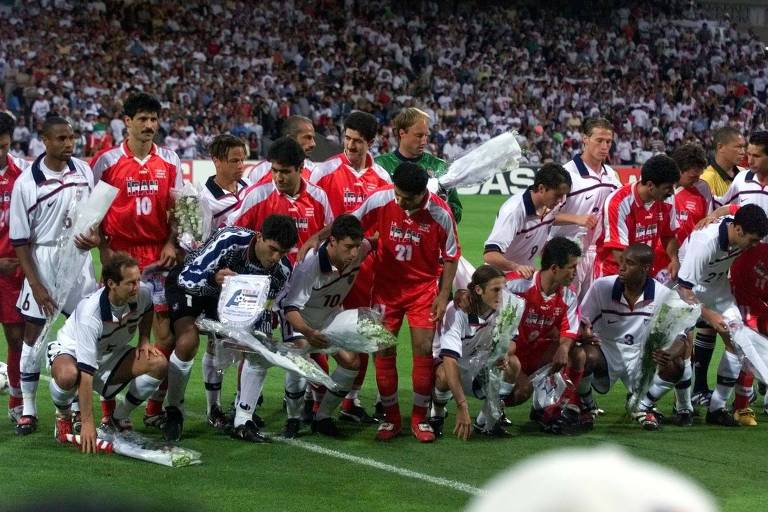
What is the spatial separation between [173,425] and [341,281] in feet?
4.48

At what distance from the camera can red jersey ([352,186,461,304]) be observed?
22.5ft

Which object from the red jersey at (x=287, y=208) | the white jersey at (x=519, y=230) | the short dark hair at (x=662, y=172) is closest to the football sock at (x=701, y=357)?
the short dark hair at (x=662, y=172)

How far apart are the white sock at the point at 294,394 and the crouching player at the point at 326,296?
0.18ft

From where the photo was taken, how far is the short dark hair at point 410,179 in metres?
6.55

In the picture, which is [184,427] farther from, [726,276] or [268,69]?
[268,69]

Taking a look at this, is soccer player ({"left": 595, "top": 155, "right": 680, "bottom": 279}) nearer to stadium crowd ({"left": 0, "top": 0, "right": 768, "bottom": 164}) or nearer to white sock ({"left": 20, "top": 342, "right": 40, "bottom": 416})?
white sock ({"left": 20, "top": 342, "right": 40, "bottom": 416})

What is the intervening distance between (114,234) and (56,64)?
22.9 meters

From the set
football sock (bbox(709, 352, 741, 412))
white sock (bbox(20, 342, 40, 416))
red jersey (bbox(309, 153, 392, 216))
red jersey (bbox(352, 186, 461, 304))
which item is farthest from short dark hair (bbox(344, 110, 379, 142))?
football sock (bbox(709, 352, 741, 412))

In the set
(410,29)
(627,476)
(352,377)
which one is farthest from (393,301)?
(410,29)

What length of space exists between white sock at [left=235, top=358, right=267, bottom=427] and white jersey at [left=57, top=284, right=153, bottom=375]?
2.28 ft

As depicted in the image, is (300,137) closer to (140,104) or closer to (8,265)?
(140,104)

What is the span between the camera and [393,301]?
274 inches

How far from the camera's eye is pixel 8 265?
7156 mm

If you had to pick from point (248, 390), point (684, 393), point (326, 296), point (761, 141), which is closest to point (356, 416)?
point (326, 296)
